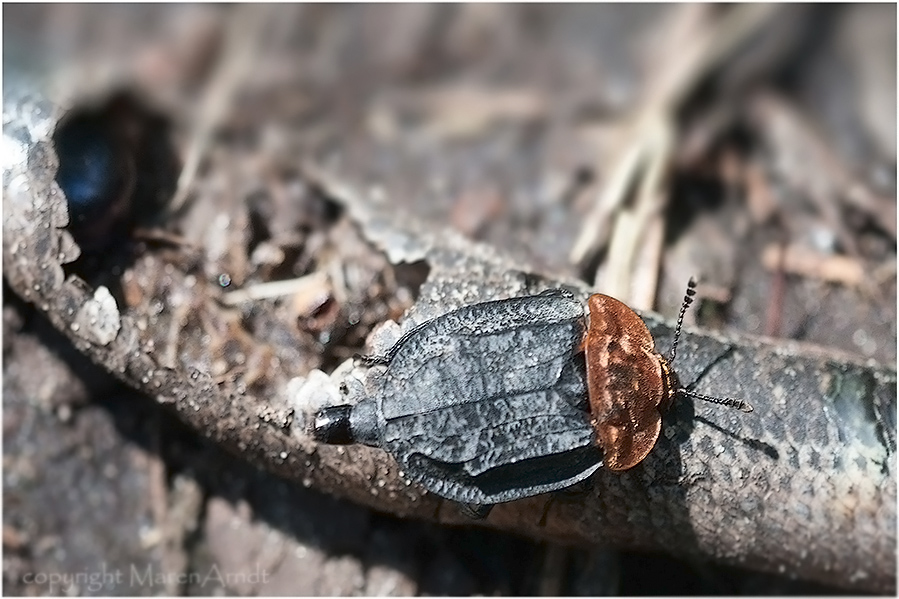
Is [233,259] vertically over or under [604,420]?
over

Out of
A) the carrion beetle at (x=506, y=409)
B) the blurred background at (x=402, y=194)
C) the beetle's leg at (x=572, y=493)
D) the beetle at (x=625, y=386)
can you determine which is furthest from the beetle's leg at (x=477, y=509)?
the blurred background at (x=402, y=194)

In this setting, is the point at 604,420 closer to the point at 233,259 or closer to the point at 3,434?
the point at 233,259

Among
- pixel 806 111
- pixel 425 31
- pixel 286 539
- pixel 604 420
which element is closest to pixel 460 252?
pixel 604 420

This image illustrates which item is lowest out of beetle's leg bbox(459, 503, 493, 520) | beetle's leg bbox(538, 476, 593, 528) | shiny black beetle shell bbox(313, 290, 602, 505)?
beetle's leg bbox(459, 503, 493, 520)

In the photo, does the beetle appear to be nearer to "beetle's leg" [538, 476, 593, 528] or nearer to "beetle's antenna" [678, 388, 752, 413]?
"beetle's antenna" [678, 388, 752, 413]

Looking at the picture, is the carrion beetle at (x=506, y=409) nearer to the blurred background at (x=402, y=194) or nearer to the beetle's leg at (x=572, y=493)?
the beetle's leg at (x=572, y=493)

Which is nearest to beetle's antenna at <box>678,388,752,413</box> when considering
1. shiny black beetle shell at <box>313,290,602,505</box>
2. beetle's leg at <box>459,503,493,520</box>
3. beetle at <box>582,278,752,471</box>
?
beetle at <box>582,278,752,471</box>

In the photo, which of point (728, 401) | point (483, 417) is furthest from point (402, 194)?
point (728, 401)
